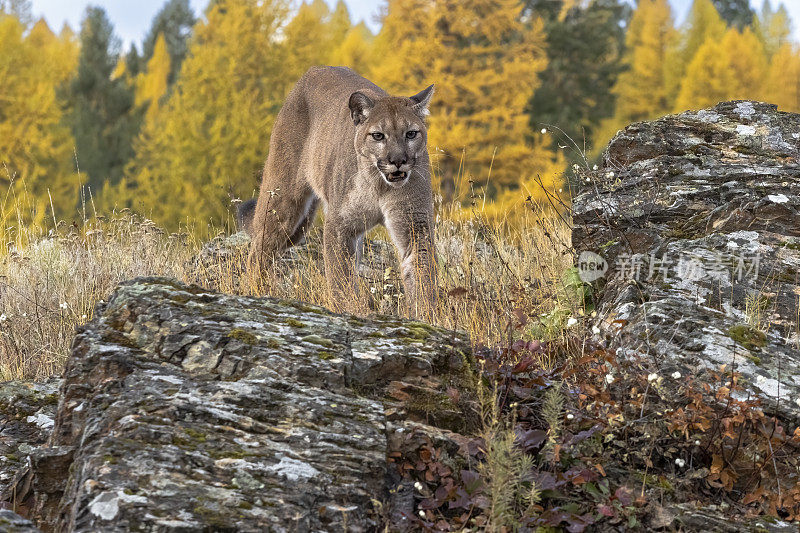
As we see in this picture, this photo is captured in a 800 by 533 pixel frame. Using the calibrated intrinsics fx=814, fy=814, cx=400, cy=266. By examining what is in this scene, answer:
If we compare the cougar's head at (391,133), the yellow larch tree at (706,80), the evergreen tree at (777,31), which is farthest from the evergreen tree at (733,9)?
the cougar's head at (391,133)

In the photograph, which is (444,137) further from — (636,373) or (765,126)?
(636,373)

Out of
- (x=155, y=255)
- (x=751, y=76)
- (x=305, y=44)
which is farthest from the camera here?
(x=751, y=76)

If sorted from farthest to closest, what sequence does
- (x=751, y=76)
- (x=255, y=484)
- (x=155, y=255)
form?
(x=751, y=76) < (x=155, y=255) < (x=255, y=484)

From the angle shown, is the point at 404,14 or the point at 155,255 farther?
the point at 404,14

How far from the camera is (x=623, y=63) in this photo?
101 feet

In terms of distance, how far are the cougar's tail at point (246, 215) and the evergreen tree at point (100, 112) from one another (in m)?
22.5

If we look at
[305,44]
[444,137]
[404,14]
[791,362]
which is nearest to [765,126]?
[791,362]

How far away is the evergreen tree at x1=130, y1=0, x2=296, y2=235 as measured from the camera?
19.7 meters

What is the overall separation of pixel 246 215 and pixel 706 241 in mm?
5399

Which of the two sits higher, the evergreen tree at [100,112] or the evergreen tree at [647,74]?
the evergreen tree at [647,74]

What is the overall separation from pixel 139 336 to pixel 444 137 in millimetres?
17584

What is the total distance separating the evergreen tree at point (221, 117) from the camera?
19.7m

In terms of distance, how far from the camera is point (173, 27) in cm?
4697

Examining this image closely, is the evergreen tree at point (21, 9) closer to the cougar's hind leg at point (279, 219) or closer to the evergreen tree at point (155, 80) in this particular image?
the evergreen tree at point (155, 80)
